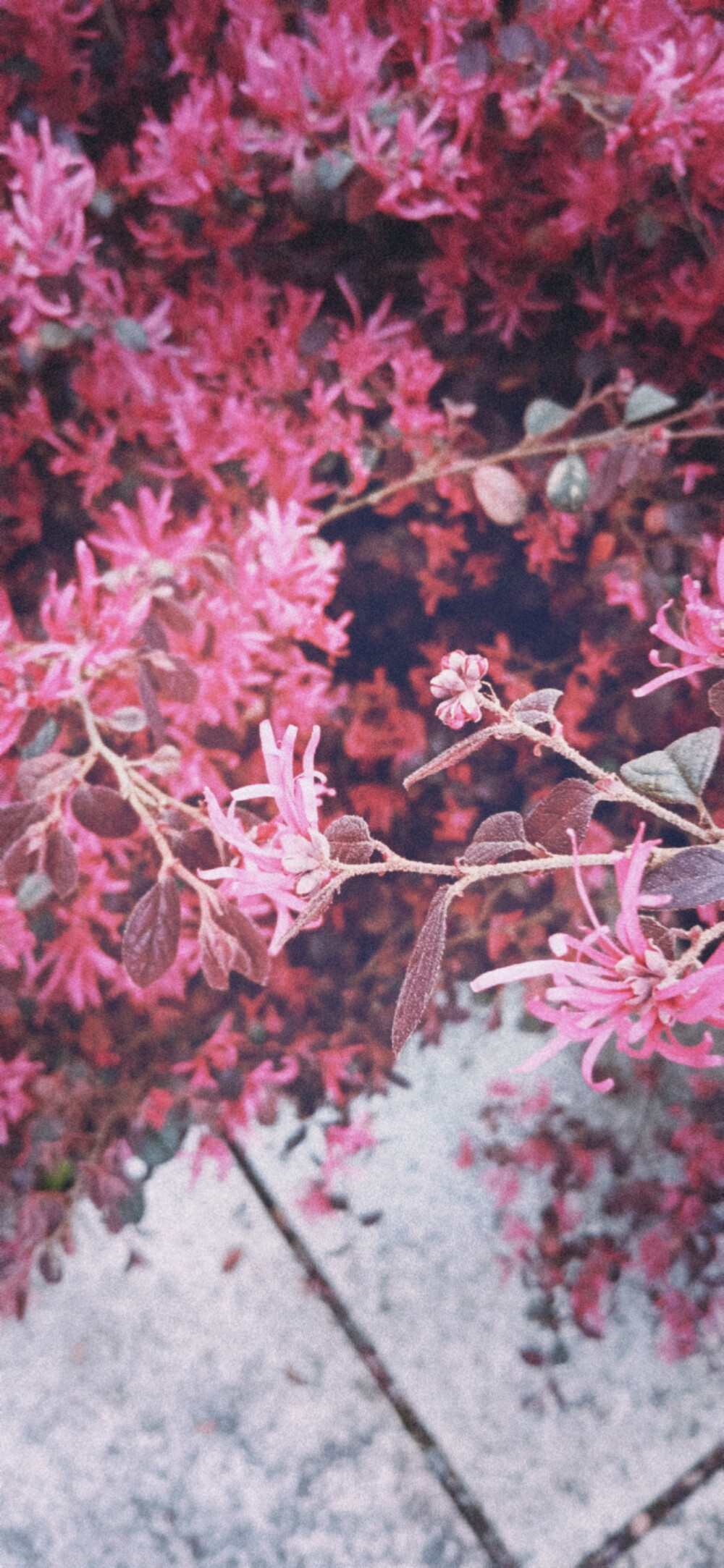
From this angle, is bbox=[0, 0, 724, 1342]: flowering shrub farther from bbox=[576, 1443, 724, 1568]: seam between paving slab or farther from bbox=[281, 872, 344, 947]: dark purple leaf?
bbox=[576, 1443, 724, 1568]: seam between paving slab

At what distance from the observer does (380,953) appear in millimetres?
1193

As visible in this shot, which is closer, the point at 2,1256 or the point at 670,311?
the point at 670,311

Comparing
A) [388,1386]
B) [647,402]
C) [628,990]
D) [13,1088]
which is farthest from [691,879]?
[388,1386]

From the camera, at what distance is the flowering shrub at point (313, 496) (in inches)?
29.8

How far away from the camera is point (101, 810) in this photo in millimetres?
649

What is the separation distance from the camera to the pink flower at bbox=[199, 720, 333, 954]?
42 cm

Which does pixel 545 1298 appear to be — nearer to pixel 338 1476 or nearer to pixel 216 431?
pixel 338 1476

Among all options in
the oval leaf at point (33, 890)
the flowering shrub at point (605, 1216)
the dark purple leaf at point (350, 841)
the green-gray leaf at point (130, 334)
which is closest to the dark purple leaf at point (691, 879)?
the dark purple leaf at point (350, 841)

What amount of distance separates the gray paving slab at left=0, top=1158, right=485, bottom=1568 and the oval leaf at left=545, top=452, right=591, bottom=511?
952 mm

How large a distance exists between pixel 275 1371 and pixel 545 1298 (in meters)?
0.34

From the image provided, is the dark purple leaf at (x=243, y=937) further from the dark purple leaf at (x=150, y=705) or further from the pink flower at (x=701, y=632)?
the pink flower at (x=701, y=632)

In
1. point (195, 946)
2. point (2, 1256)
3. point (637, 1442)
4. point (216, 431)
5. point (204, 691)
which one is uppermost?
Result: point (216, 431)

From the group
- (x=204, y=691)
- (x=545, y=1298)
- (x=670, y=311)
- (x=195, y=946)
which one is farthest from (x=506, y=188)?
(x=545, y=1298)

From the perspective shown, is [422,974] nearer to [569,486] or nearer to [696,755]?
[696,755]
